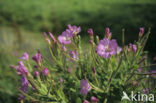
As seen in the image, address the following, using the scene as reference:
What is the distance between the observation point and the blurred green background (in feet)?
16.8

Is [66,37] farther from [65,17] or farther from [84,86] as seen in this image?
[65,17]

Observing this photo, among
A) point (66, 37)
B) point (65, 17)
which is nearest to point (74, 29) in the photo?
point (66, 37)

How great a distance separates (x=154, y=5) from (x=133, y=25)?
68.5 inches

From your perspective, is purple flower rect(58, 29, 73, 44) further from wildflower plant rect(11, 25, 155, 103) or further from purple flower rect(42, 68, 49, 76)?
purple flower rect(42, 68, 49, 76)

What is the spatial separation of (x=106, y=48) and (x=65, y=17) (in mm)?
6818

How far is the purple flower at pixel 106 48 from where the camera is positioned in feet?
3.14

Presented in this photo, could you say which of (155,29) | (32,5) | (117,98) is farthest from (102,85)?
(32,5)

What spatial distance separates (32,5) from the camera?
9.37m

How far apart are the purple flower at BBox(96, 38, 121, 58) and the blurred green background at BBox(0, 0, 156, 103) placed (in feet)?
9.27

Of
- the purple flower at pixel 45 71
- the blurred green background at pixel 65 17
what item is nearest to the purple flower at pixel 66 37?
the purple flower at pixel 45 71

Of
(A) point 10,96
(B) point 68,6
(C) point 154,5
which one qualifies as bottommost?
(A) point 10,96

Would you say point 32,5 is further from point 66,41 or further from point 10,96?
point 66,41

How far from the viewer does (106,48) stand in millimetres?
943

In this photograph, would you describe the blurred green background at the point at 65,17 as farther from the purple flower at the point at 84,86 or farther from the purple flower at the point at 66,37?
the purple flower at the point at 84,86
